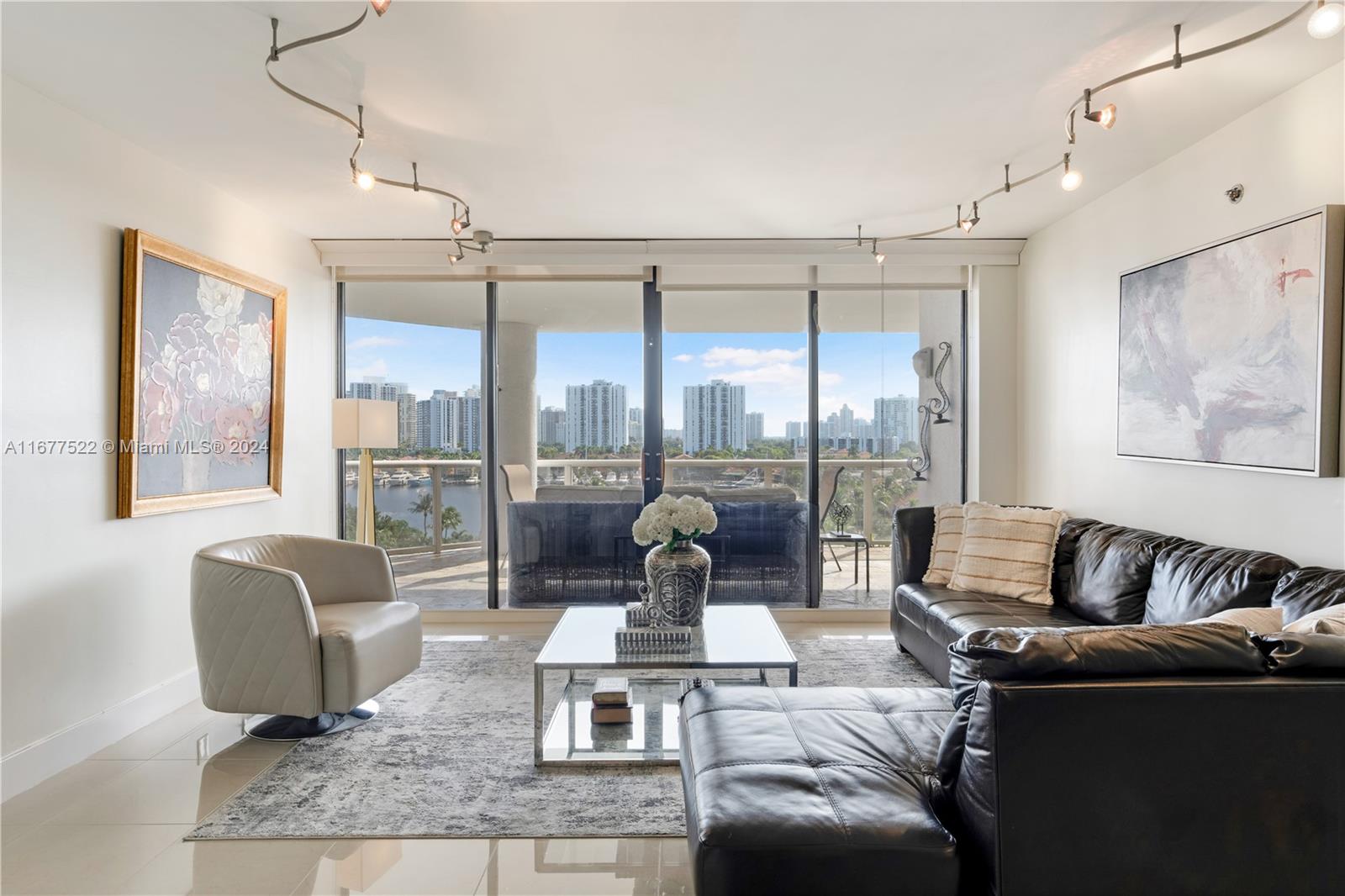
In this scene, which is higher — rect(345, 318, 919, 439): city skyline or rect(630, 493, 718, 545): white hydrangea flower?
rect(345, 318, 919, 439): city skyline

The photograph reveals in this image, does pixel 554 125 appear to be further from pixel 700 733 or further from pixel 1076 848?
pixel 1076 848

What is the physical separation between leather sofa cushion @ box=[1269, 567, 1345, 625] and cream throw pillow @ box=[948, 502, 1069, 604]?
1.21m

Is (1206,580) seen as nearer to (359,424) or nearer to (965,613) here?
(965,613)

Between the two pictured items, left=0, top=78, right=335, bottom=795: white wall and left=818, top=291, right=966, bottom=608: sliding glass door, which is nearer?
left=0, top=78, right=335, bottom=795: white wall

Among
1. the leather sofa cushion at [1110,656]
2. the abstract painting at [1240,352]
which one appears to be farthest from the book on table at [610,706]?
the abstract painting at [1240,352]

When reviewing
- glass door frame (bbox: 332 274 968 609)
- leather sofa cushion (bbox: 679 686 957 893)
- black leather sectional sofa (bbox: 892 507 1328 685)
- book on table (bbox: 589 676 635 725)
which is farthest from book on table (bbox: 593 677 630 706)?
glass door frame (bbox: 332 274 968 609)

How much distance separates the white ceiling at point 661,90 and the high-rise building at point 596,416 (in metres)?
1.46

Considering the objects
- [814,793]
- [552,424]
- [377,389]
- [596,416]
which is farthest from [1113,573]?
[377,389]

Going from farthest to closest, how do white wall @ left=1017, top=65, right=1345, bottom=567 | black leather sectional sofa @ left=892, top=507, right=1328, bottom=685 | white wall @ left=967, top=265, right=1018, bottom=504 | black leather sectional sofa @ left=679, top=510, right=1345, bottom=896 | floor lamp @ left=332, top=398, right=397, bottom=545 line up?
white wall @ left=967, top=265, right=1018, bottom=504, floor lamp @ left=332, top=398, right=397, bottom=545, white wall @ left=1017, top=65, right=1345, bottom=567, black leather sectional sofa @ left=892, top=507, right=1328, bottom=685, black leather sectional sofa @ left=679, top=510, right=1345, bottom=896

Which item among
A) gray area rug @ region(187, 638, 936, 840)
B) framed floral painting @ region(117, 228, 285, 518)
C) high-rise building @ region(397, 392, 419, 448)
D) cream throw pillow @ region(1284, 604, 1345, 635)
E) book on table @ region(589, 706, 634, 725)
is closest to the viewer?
cream throw pillow @ region(1284, 604, 1345, 635)

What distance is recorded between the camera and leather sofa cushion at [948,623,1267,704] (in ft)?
4.77

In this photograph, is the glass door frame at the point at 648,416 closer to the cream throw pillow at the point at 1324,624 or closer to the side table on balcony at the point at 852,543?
the side table on balcony at the point at 852,543

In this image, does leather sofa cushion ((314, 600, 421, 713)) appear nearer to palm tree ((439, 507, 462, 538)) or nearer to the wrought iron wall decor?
palm tree ((439, 507, 462, 538))

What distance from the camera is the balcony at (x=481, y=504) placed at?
497cm
